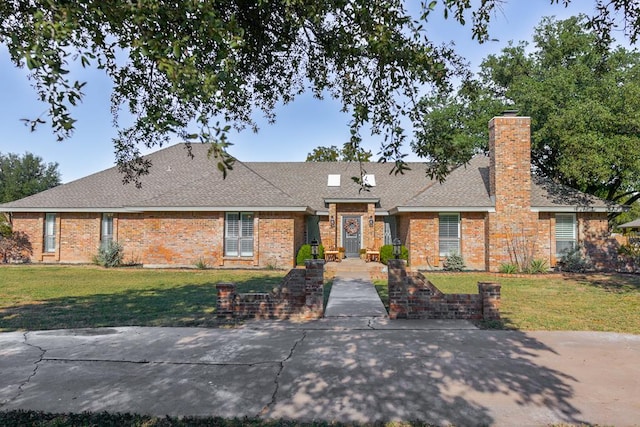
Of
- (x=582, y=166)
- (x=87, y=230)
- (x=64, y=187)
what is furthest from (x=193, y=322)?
(x=64, y=187)

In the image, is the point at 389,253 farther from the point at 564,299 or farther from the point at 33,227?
the point at 33,227

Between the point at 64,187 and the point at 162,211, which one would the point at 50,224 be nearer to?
the point at 64,187

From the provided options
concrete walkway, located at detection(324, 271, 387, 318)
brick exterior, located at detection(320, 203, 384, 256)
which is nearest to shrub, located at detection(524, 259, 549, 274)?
concrete walkway, located at detection(324, 271, 387, 318)

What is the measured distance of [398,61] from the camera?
15.9 ft

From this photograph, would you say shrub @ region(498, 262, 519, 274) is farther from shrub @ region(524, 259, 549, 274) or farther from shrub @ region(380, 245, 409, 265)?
shrub @ region(380, 245, 409, 265)

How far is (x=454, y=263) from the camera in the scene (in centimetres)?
1728

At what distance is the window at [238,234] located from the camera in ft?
60.5

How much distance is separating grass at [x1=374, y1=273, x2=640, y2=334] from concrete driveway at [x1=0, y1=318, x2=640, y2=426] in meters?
1.01

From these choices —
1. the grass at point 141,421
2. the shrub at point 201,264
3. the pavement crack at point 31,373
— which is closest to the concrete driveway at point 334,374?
the pavement crack at point 31,373

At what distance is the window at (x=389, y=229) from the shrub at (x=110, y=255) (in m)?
13.5

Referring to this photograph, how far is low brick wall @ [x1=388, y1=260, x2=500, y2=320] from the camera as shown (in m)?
8.01

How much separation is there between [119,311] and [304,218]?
13103 millimetres

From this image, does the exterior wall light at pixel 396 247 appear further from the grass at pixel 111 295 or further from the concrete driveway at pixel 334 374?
the grass at pixel 111 295

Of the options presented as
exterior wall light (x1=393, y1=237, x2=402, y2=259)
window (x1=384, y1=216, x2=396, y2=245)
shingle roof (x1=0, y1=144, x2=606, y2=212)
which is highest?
shingle roof (x1=0, y1=144, x2=606, y2=212)
